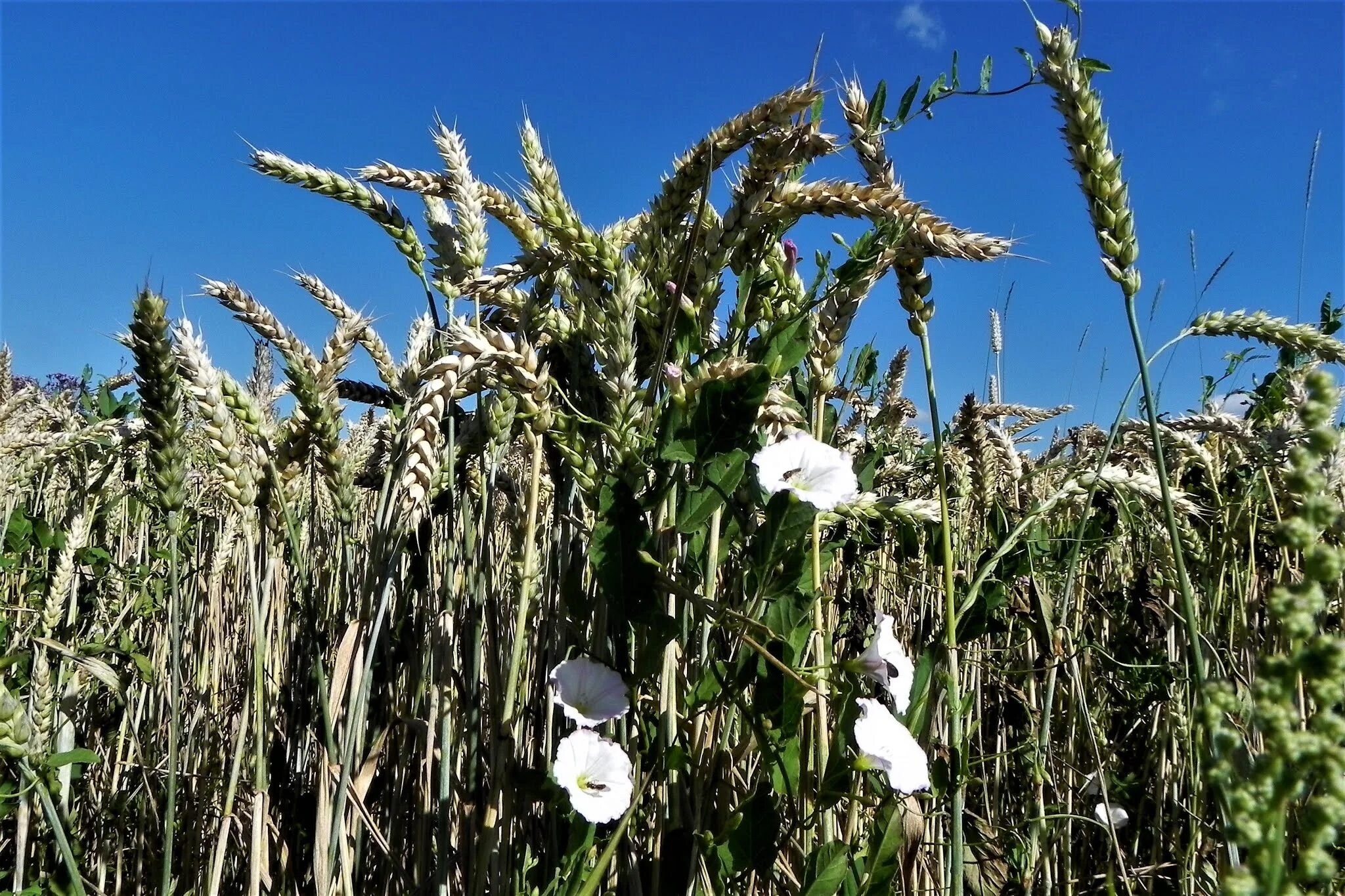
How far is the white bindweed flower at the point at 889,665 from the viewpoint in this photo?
89 cm

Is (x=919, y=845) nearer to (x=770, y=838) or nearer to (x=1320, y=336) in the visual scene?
(x=770, y=838)

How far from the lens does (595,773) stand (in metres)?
0.86

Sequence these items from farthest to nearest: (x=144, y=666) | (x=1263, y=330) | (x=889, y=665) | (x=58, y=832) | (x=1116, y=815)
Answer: (x=1116, y=815)
(x=144, y=666)
(x=1263, y=330)
(x=889, y=665)
(x=58, y=832)

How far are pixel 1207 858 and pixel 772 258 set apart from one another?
4.06ft

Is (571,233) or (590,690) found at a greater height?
(571,233)

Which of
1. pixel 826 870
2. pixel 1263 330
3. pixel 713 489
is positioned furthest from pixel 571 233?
pixel 1263 330

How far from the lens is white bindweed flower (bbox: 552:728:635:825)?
83cm

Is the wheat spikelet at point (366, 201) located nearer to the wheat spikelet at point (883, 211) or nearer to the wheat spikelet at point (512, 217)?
the wheat spikelet at point (512, 217)

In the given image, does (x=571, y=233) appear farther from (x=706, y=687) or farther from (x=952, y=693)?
(x=952, y=693)

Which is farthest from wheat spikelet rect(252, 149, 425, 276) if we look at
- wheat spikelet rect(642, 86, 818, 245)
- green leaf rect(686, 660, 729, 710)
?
green leaf rect(686, 660, 729, 710)

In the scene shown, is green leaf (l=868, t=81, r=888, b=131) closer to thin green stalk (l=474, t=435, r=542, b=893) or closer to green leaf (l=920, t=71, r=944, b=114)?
green leaf (l=920, t=71, r=944, b=114)

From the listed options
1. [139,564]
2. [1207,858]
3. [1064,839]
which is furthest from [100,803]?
[1207,858]

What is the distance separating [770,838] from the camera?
874mm

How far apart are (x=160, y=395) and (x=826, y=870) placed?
802 millimetres
